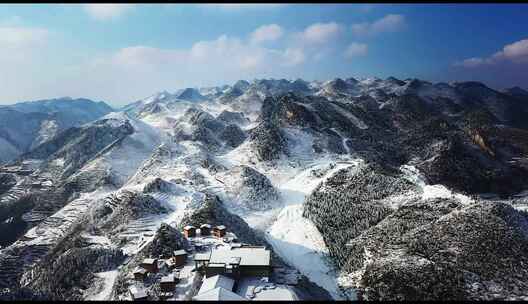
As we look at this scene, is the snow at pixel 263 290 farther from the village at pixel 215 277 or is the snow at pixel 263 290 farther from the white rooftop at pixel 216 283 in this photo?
the white rooftop at pixel 216 283

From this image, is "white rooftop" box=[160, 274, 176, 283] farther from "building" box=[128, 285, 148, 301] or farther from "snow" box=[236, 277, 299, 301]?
"snow" box=[236, 277, 299, 301]

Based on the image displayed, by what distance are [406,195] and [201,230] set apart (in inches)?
1620

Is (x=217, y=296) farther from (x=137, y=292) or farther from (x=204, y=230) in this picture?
(x=204, y=230)

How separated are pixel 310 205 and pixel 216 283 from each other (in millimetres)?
43510

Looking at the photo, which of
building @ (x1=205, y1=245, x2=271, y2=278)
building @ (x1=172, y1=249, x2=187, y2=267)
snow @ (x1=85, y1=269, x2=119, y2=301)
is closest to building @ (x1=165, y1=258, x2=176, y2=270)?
building @ (x1=172, y1=249, x2=187, y2=267)

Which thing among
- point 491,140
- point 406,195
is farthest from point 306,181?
point 491,140

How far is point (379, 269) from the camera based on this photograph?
53.1 metres

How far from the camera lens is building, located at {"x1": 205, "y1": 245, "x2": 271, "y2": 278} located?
45.1 m

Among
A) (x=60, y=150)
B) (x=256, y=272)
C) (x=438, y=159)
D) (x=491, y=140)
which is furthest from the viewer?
(x=60, y=150)

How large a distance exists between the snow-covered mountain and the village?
297cm

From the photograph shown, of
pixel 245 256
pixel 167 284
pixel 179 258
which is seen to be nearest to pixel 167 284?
pixel 167 284

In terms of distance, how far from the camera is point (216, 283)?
42312 millimetres

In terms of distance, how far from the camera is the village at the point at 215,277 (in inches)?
1647

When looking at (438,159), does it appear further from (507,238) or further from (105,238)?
(105,238)
